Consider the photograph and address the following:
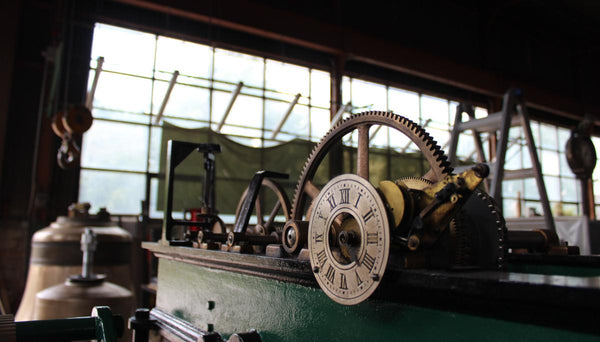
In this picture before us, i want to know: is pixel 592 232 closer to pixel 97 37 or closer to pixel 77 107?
pixel 77 107

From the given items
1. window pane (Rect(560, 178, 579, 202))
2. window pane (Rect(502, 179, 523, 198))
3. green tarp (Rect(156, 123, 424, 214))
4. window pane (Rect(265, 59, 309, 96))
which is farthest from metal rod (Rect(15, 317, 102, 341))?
window pane (Rect(560, 178, 579, 202))

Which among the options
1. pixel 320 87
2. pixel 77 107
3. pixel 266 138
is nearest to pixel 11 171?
pixel 77 107

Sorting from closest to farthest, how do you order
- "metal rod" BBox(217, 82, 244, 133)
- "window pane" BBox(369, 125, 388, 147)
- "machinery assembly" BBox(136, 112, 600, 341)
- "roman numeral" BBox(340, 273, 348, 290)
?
"machinery assembly" BBox(136, 112, 600, 341)
"roman numeral" BBox(340, 273, 348, 290)
"metal rod" BBox(217, 82, 244, 133)
"window pane" BBox(369, 125, 388, 147)

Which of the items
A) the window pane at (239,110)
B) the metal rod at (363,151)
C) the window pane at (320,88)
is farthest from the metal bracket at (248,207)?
the window pane at (320,88)

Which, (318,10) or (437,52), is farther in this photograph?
(437,52)

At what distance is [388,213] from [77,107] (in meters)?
4.28

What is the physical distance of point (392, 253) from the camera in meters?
0.83

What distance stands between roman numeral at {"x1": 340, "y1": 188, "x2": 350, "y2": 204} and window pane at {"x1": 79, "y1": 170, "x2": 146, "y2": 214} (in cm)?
515

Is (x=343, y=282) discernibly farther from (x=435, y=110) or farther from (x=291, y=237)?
(x=435, y=110)

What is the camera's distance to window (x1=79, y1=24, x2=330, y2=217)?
5.82 metres

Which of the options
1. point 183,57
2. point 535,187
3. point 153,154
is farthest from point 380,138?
point 535,187

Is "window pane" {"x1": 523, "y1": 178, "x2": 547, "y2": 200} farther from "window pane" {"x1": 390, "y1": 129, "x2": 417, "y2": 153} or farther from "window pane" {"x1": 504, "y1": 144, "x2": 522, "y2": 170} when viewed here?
"window pane" {"x1": 390, "y1": 129, "x2": 417, "y2": 153}

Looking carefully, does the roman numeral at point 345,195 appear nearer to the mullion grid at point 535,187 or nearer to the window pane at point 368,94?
the window pane at point 368,94

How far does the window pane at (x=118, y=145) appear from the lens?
5.72 m
